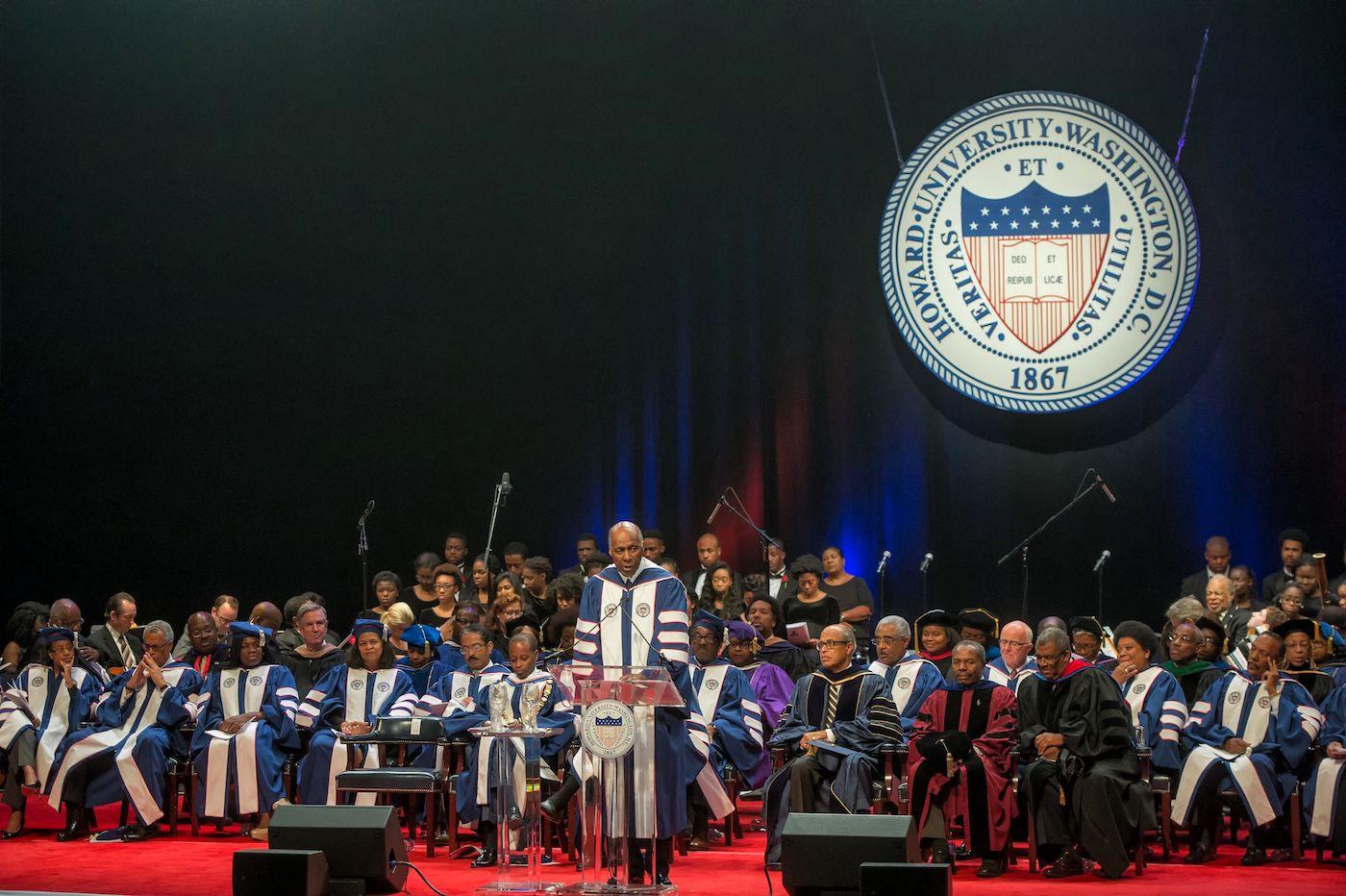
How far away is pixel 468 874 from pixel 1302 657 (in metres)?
4.72

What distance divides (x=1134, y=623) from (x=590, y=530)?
5.26m

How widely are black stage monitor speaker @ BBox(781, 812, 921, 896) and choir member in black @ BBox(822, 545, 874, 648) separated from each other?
4.81 m

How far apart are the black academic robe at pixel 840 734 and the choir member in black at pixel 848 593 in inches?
97.5

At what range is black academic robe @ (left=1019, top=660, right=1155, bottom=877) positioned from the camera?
7.78m

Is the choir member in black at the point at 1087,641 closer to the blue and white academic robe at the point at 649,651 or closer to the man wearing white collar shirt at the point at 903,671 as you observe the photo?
the man wearing white collar shirt at the point at 903,671

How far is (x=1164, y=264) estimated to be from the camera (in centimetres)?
1252

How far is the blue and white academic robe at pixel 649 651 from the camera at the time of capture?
6.82 metres

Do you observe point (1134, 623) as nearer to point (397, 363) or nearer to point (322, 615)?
point (322, 615)

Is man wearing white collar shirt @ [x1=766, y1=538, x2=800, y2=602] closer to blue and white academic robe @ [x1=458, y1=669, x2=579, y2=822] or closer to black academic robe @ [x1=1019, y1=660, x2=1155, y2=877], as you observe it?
blue and white academic robe @ [x1=458, y1=669, x2=579, y2=822]

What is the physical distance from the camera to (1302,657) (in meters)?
8.93

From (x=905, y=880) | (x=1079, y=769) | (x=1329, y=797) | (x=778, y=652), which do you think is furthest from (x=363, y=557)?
(x=905, y=880)

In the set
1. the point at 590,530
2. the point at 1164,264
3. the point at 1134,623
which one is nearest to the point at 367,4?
the point at 590,530

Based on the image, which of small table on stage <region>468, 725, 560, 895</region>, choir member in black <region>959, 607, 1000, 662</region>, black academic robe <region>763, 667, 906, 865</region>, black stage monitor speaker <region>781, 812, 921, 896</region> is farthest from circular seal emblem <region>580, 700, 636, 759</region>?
choir member in black <region>959, 607, 1000, 662</region>

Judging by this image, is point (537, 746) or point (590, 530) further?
point (590, 530)
